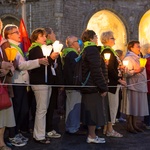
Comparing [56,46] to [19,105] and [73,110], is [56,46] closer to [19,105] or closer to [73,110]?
[19,105]

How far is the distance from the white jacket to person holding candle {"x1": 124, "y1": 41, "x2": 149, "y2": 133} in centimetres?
218

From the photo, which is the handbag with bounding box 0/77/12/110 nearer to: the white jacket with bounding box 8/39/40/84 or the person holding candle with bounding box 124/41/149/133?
the white jacket with bounding box 8/39/40/84

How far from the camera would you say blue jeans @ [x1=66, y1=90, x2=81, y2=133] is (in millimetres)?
6203

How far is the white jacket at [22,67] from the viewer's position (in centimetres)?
494

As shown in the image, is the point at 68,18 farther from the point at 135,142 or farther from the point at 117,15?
the point at 135,142

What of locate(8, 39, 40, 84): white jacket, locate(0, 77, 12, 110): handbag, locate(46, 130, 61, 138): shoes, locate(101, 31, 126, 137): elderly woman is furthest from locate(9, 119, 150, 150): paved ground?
locate(8, 39, 40, 84): white jacket

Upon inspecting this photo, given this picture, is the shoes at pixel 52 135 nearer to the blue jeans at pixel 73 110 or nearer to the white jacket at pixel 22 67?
the blue jeans at pixel 73 110

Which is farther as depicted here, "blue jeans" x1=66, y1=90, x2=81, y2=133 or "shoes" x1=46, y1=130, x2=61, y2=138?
"blue jeans" x1=66, y1=90, x2=81, y2=133

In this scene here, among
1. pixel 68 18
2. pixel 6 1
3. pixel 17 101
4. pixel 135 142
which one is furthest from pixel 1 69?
pixel 6 1

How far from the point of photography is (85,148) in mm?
5035

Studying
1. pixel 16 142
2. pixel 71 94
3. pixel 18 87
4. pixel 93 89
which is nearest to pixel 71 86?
pixel 93 89

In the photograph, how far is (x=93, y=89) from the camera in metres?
5.20

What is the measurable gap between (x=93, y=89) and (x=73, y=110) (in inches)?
49.8

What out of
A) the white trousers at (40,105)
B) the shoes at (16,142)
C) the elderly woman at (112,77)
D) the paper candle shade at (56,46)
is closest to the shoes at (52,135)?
the white trousers at (40,105)
